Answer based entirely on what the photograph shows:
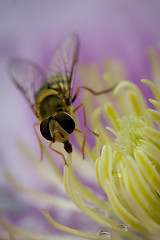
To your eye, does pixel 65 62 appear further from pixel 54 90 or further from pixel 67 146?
pixel 67 146

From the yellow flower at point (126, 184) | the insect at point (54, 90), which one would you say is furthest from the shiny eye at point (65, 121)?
the yellow flower at point (126, 184)

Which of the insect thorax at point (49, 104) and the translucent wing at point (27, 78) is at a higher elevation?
the translucent wing at point (27, 78)

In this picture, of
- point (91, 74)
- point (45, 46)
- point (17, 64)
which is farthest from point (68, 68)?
point (45, 46)

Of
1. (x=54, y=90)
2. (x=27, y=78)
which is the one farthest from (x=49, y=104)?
(x=27, y=78)

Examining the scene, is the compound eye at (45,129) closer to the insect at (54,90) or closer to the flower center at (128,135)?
the insect at (54,90)

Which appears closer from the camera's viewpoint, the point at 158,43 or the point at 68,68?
the point at 68,68

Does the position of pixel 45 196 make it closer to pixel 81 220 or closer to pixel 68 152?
pixel 81 220

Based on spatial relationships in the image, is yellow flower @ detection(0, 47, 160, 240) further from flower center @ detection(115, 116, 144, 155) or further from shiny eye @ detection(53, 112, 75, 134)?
shiny eye @ detection(53, 112, 75, 134)
